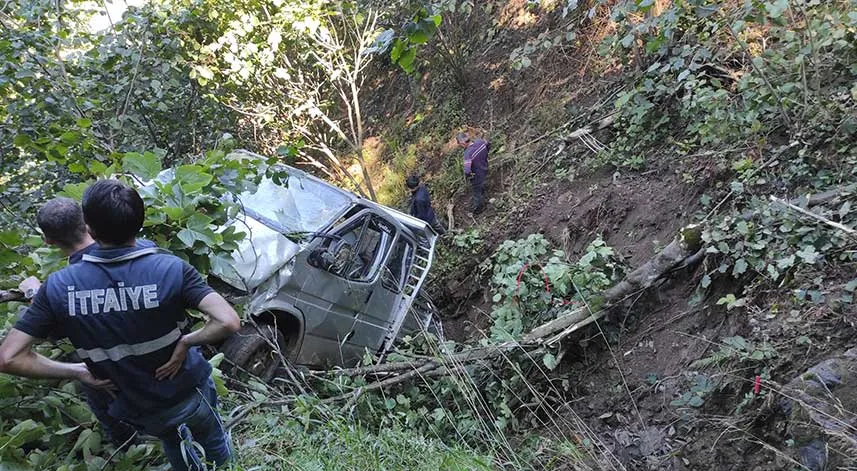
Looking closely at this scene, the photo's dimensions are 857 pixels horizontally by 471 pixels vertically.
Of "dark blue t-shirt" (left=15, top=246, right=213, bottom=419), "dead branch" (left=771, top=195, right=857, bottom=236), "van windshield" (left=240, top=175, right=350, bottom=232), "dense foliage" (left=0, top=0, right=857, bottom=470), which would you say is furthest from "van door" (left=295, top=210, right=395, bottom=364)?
"dead branch" (left=771, top=195, right=857, bottom=236)

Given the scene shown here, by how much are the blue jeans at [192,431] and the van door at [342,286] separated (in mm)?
1635

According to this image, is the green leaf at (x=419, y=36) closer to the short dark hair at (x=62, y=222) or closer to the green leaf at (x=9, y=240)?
the short dark hair at (x=62, y=222)

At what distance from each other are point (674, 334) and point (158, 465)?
3.29 meters

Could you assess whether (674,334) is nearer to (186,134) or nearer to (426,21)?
(426,21)

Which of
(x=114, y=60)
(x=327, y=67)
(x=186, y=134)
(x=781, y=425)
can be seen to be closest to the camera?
(x=781, y=425)

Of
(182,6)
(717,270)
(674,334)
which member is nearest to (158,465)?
(674,334)

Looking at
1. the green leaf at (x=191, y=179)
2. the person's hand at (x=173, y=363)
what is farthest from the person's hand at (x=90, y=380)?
the green leaf at (x=191, y=179)

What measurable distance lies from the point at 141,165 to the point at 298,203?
226 centimetres

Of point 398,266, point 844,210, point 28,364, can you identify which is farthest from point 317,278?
point 844,210

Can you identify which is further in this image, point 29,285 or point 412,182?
point 412,182

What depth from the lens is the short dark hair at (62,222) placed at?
220 centimetres

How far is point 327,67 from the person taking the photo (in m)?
8.60

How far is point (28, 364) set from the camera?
192 cm

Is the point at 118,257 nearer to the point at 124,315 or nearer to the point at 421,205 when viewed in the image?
the point at 124,315
